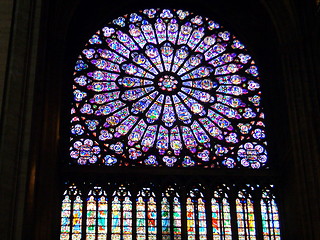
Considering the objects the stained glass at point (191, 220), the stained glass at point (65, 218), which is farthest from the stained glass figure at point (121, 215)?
the stained glass at point (191, 220)

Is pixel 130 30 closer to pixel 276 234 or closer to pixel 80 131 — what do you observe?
pixel 80 131

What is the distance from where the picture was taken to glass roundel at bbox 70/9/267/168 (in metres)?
14.8

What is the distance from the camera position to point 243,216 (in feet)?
46.3

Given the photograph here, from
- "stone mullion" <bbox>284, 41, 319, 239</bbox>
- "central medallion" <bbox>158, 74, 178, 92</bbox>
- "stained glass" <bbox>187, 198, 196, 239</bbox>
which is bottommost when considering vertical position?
"stained glass" <bbox>187, 198, 196, 239</bbox>

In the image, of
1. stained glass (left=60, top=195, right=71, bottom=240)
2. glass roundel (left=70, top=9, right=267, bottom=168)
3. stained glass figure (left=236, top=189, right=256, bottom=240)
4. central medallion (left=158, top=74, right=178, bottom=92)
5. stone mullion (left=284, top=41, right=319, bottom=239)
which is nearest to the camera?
stone mullion (left=284, top=41, right=319, bottom=239)

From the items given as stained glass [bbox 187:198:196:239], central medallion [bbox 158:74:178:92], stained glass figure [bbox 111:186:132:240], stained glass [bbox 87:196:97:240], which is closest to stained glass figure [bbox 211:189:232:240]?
stained glass [bbox 187:198:196:239]

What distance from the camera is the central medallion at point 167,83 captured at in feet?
52.3

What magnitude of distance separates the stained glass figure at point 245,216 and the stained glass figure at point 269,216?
25 centimetres

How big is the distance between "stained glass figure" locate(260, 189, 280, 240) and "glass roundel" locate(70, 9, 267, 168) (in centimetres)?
86

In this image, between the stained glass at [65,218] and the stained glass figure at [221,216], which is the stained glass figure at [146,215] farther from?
the stained glass at [65,218]

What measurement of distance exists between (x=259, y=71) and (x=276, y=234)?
14.3ft

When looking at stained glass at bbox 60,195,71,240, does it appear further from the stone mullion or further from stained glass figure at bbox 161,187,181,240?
the stone mullion

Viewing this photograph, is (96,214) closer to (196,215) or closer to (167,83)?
(196,215)

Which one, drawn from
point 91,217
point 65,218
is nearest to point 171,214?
point 91,217
